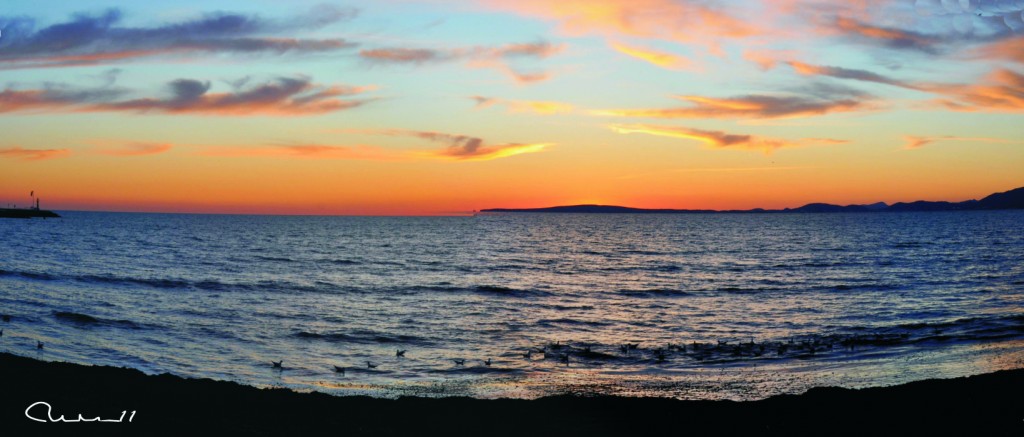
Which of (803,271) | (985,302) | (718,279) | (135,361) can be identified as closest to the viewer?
Answer: (135,361)

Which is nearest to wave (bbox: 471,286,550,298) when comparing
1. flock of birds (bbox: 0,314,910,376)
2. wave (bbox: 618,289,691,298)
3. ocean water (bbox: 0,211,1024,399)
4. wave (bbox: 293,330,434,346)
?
ocean water (bbox: 0,211,1024,399)

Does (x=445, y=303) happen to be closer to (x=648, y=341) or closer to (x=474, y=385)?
(x=648, y=341)

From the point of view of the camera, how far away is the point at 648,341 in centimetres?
3155

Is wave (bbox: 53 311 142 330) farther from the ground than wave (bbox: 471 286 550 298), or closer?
farther from the ground

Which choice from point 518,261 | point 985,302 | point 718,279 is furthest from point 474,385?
point 518,261

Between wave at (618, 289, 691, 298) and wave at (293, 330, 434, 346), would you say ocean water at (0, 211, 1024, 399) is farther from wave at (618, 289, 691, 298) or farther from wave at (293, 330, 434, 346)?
wave at (618, 289, 691, 298)

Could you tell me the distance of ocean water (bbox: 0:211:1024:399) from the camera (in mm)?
24172

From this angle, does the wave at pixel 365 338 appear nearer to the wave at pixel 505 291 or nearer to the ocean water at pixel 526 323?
the ocean water at pixel 526 323

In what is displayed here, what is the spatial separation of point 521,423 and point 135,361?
55.2 feet

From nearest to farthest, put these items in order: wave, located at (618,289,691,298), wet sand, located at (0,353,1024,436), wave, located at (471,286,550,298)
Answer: wet sand, located at (0,353,1024,436) < wave, located at (471,286,550,298) < wave, located at (618,289,691,298)

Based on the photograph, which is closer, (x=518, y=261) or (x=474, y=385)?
(x=474, y=385)

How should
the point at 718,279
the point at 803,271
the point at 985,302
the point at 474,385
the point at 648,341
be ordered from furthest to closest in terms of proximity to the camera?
the point at 803,271, the point at 718,279, the point at 985,302, the point at 648,341, the point at 474,385

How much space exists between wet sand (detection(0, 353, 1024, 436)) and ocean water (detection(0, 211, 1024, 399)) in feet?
11.5

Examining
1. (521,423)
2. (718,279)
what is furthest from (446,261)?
(521,423)
